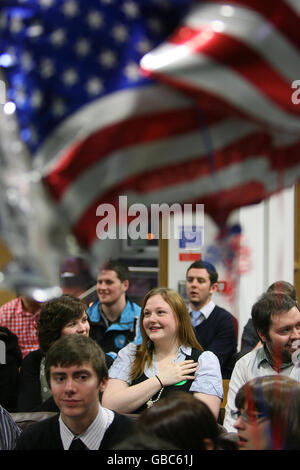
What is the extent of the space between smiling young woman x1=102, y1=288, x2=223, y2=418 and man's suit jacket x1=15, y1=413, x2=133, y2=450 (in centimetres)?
40

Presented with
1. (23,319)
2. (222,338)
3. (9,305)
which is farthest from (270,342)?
(9,305)

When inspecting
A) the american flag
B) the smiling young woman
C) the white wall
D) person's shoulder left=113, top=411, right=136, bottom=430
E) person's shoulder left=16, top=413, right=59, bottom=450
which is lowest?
Result: person's shoulder left=16, top=413, right=59, bottom=450

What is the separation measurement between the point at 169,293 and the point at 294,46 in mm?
1665

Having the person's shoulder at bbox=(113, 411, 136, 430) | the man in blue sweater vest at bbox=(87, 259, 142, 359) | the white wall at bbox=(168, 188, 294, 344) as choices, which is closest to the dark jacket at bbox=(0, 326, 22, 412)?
the man in blue sweater vest at bbox=(87, 259, 142, 359)

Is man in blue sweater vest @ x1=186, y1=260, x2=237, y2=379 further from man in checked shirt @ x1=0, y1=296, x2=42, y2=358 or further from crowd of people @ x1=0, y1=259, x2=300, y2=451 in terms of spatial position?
man in checked shirt @ x1=0, y1=296, x2=42, y2=358

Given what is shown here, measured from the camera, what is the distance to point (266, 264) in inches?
51.1

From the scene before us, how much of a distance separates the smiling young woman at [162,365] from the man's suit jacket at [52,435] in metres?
0.40

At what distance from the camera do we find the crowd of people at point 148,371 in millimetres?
1570

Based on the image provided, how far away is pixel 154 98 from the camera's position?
112cm

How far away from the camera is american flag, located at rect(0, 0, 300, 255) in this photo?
110cm

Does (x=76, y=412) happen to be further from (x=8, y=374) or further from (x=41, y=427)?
(x=8, y=374)

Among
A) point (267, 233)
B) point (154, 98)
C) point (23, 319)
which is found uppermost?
point (154, 98)

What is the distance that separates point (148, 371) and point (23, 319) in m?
1.29

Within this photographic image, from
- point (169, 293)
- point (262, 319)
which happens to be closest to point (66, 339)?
point (169, 293)
